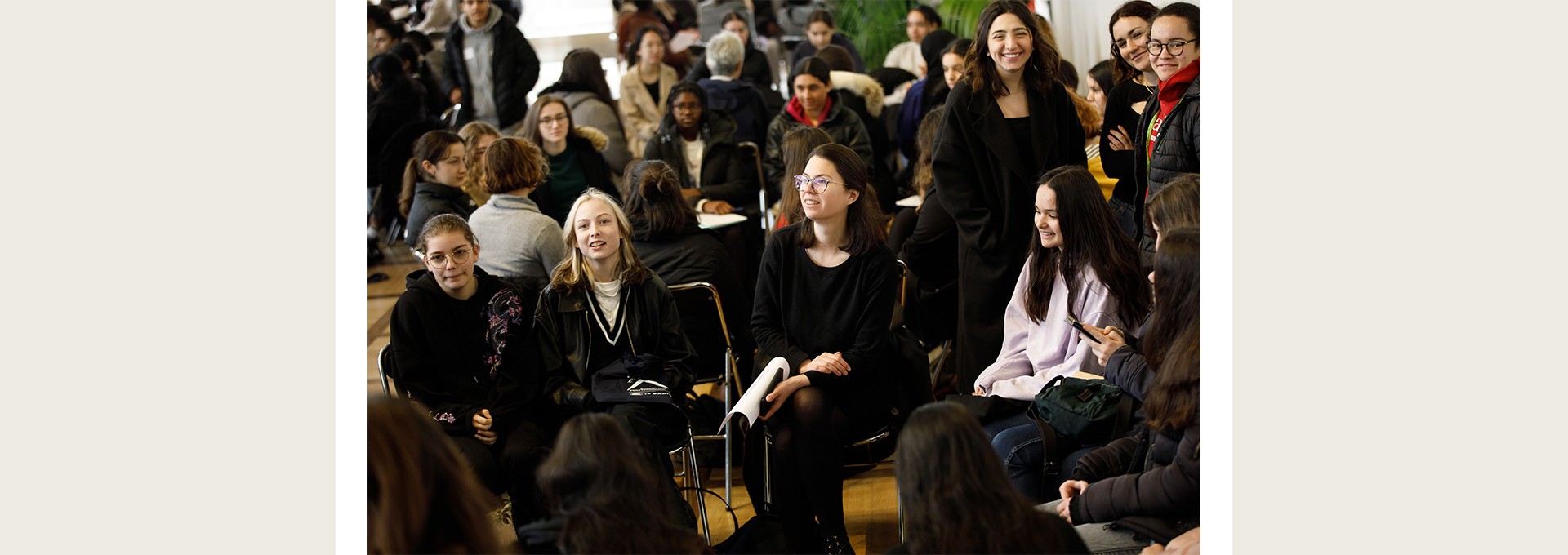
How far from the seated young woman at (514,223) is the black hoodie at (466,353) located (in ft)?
1.83

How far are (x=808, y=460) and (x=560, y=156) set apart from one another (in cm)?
248

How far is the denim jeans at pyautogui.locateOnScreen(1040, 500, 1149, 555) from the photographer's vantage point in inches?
93.0

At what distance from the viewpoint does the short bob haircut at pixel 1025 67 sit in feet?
11.6

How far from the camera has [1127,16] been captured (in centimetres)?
376

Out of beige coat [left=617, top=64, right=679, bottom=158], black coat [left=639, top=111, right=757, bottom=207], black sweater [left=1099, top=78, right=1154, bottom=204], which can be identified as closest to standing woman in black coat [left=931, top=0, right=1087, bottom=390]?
black sweater [left=1099, top=78, right=1154, bottom=204]

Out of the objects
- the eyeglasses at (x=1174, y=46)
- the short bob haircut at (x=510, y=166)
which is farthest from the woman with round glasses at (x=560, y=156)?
the eyeglasses at (x=1174, y=46)

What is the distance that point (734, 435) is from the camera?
3.69 m

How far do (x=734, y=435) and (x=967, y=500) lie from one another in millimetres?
1753

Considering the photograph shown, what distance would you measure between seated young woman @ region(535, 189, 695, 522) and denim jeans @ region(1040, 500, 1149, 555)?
1.15 meters

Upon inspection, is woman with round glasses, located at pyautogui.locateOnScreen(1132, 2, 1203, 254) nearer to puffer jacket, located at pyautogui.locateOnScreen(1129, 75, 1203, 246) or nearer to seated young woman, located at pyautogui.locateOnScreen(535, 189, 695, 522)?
puffer jacket, located at pyautogui.locateOnScreen(1129, 75, 1203, 246)

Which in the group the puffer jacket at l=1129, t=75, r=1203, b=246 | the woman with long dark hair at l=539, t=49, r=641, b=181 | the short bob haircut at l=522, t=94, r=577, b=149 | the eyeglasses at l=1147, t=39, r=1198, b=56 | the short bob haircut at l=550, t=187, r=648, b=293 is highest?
the woman with long dark hair at l=539, t=49, r=641, b=181

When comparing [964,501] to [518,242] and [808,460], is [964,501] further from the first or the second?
[518,242]

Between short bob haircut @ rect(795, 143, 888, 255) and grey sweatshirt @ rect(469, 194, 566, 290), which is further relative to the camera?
grey sweatshirt @ rect(469, 194, 566, 290)
